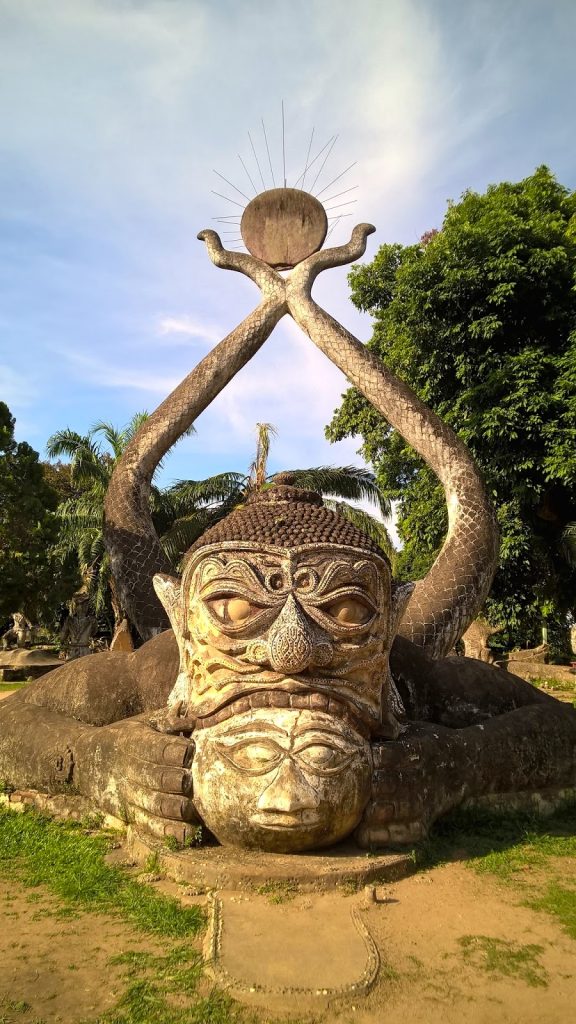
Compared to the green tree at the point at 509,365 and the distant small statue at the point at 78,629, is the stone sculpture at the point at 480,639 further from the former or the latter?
the distant small statue at the point at 78,629

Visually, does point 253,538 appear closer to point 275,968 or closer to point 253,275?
point 275,968

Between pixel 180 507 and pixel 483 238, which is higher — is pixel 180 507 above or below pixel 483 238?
below

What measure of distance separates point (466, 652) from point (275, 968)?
15552mm

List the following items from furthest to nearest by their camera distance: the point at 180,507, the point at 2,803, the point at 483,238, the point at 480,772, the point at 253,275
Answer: the point at 180,507
the point at 483,238
the point at 253,275
the point at 2,803
the point at 480,772

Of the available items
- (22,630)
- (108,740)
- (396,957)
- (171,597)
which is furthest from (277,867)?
(22,630)

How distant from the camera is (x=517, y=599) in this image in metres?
13.7

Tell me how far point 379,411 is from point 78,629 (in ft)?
53.2

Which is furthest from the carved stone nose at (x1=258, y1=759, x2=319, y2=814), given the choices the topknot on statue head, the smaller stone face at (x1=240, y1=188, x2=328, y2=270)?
the smaller stone face at (x1=240, y1=188, x2=328, y2=270)

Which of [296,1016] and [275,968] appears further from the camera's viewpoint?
[275,968]

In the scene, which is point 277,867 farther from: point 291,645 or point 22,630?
point 22,630

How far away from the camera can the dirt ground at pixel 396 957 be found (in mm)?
2594

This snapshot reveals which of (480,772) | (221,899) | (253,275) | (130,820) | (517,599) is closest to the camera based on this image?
(221,899)

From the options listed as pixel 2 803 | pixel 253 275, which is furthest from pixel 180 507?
pixel 2 803

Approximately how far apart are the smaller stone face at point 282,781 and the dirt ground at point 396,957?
0.37 meters
